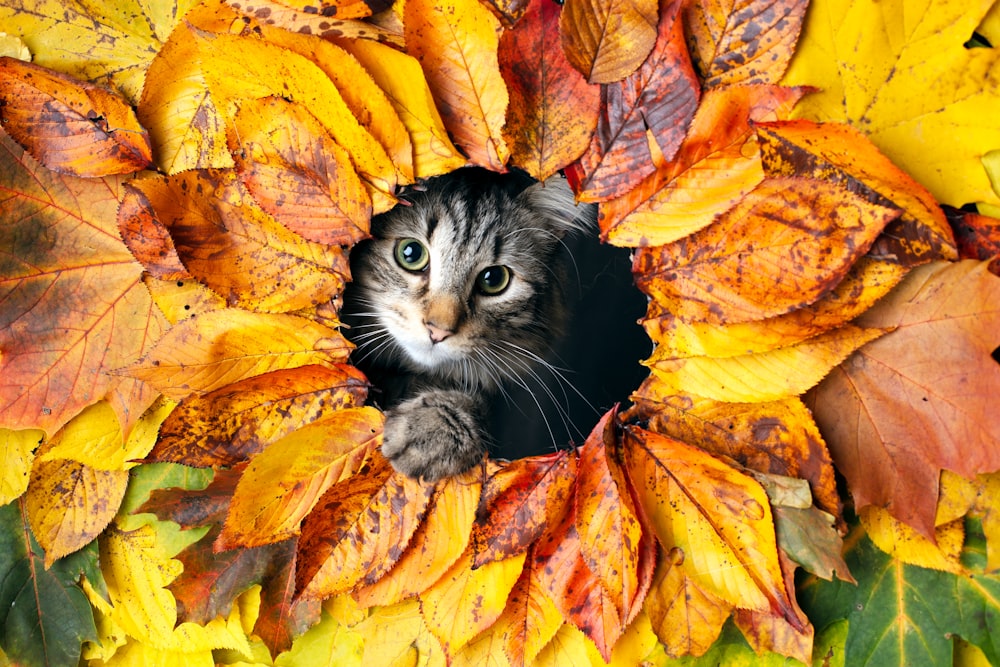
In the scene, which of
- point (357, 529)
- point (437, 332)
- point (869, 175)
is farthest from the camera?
point (437, 332)

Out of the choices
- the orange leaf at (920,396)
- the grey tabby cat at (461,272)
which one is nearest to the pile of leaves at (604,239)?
the orange leaf at (920,396)

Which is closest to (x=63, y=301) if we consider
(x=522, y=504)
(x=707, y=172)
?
(x=522, y=504)

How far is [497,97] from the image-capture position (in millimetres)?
515

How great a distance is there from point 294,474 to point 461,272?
308 mm

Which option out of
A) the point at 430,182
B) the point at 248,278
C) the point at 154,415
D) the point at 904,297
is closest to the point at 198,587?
the point at 154,415

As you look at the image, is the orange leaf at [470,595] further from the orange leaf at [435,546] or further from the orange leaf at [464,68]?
the orange leaf at [464,68]

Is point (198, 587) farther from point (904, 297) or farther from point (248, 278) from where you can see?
point (904, 297)

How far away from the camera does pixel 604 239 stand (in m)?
0.53

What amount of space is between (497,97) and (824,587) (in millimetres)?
432

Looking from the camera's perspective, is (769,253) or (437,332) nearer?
(769,253)

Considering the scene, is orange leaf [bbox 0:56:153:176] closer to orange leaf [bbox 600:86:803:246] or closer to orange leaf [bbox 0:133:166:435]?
orange leaf [bbox 0:133:166:435]

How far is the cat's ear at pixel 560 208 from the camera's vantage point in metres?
0.79

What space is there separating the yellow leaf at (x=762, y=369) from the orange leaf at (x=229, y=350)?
25cm

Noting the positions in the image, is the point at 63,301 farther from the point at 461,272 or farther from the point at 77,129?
the point at 461,272
